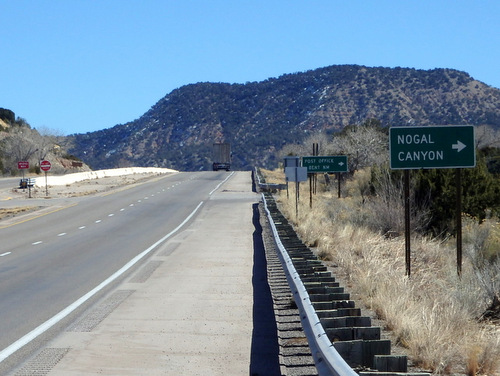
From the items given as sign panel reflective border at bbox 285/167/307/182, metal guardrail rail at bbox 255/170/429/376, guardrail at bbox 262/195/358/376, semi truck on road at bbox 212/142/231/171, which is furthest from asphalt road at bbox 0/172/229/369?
semi truck on road at bbox 212/142/231/171

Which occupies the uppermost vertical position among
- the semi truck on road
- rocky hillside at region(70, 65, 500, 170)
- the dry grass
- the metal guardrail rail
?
rocky hillside at region(70, 65, 500, 170)

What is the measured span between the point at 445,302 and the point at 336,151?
174 feet

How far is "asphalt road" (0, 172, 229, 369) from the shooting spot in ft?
38.3

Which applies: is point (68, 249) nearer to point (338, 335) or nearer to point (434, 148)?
point (434, 148)

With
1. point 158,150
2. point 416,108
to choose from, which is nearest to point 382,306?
point 416,108

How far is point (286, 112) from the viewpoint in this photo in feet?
552

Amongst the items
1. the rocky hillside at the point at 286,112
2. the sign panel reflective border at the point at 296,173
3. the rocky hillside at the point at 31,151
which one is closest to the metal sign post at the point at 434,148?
the sign panel reflective border at the point at 296,173

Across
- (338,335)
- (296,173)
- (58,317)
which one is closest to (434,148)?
(58,317)

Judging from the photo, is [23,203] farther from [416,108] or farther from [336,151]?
[416,108]

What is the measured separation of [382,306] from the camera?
28.6ft

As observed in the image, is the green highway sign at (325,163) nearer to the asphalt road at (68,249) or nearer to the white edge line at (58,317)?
the asphalt road at (68,249)

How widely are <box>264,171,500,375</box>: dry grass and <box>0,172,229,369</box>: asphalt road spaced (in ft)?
14.3

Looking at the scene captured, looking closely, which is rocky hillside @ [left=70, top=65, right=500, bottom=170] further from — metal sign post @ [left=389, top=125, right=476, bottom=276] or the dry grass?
metal sign post @ [left=389, top=125, right=476, bottom=276]

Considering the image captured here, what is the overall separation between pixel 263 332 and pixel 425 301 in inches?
85.4
